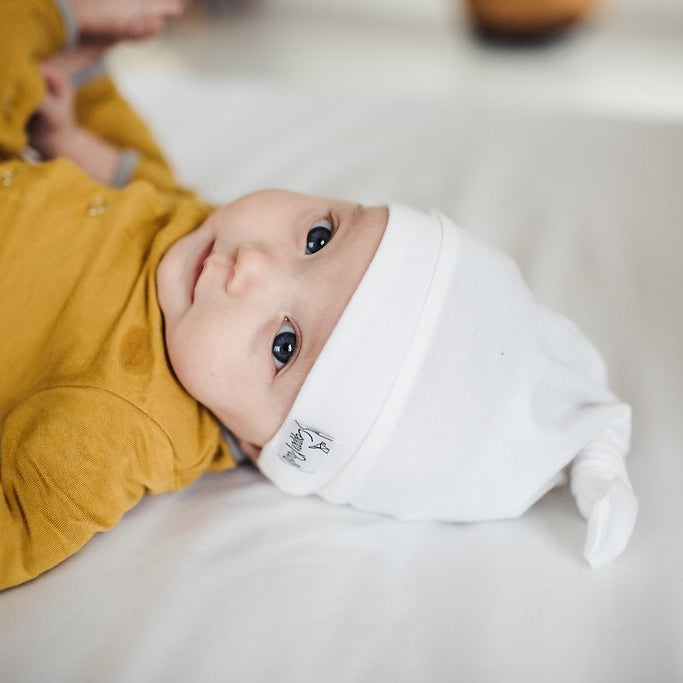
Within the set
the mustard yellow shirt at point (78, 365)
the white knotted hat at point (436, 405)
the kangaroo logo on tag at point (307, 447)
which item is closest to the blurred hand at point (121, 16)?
the mustard yellow shirt at point (78, 365)

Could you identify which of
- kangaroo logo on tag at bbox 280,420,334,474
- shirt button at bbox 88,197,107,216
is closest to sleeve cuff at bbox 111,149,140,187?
shirt button at bbox 88,197,107,216

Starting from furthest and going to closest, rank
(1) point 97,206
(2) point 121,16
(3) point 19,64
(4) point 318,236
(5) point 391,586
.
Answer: (2) point 121,16
(3) point 19,64
(1) point 97,206
(4) point 318,236
(5) point 391,586

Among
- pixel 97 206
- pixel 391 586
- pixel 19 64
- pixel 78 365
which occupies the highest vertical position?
pixel 19 64

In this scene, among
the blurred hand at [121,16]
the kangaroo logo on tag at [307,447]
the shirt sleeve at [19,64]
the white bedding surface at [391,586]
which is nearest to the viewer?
the white bedding surface at [391,586]

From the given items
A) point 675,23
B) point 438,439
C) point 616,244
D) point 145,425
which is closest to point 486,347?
point 438,439

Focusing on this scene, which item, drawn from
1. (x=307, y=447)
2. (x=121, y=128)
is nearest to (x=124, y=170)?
(x=121, y=128)

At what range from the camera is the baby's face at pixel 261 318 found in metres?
0.94

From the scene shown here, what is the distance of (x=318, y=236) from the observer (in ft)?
3.31

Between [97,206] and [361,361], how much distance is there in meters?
0.45

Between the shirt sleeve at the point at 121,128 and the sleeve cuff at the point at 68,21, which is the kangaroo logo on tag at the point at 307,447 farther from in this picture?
the sleeve cuff at the point at 68,21

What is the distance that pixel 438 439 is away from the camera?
910 mm

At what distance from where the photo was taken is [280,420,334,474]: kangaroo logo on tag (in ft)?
3.04

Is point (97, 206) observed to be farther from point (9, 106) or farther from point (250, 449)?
point (250, 449)

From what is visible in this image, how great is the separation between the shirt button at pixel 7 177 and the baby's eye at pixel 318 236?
413 millimetres
